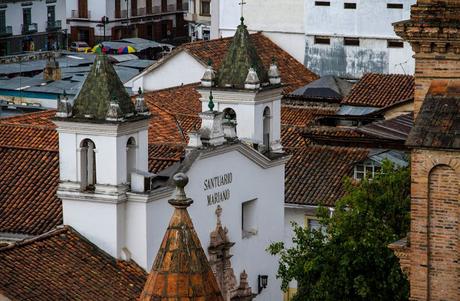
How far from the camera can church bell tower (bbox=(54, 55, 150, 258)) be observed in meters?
54.7

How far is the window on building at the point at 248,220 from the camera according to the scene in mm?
60688

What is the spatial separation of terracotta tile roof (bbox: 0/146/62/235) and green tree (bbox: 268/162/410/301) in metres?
6.37

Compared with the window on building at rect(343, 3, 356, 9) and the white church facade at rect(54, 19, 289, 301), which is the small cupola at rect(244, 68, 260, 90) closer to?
the white church facade at rect(54, 19, 289, 301)

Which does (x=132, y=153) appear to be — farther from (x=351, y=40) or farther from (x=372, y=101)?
(x=351, y=40)

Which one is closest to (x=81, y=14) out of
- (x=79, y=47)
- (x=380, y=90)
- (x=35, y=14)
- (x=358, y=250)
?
(x=35, y=14)

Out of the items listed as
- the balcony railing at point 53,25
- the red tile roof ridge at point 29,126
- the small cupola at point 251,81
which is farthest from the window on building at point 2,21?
the small cupola at point 251,81

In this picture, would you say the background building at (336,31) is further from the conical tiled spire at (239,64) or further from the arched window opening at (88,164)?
the arched window opening at (88,164)

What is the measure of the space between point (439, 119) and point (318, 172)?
29.2 m

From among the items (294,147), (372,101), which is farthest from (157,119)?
(372,101)

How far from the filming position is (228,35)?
92000 millimetres

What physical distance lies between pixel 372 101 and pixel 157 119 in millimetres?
11543

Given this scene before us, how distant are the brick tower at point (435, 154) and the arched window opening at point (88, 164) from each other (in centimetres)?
1699

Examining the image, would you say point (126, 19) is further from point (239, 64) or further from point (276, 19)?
point (239, 64)

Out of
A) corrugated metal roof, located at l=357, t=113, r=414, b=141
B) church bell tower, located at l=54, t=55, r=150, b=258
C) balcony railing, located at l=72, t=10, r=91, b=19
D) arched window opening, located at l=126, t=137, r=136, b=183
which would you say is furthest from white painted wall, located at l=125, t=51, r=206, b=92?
balcony railing, located at l=72, t=10, r=91, b=19
